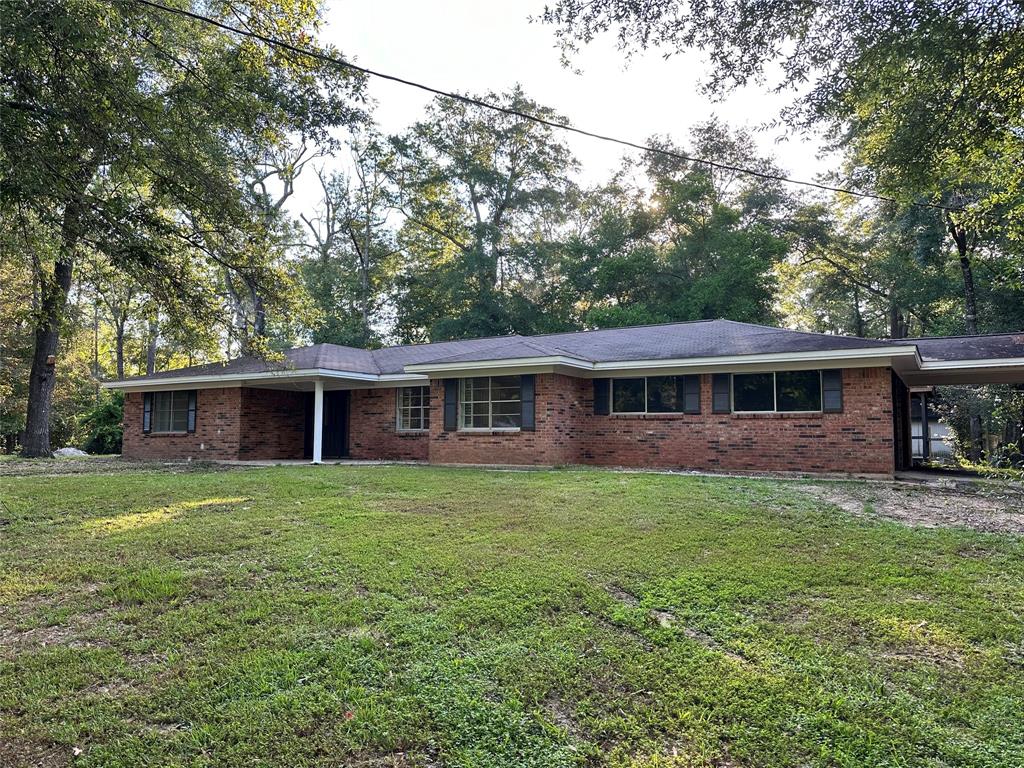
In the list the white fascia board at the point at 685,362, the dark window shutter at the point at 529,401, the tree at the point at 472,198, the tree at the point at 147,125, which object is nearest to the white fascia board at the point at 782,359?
the white fascia board at the point at 685,362

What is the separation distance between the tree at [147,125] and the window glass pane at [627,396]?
8702 mm

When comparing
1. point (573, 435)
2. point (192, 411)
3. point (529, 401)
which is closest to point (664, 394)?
point (573, 435)

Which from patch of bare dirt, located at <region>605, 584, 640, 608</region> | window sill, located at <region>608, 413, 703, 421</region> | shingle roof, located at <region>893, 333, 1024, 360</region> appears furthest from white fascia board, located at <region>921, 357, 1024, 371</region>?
patch of bare dirt, located at <region>605, 584, 640, 608</region>

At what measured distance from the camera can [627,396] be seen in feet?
45.3

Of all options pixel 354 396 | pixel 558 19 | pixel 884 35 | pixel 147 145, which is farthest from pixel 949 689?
pixel 354 396

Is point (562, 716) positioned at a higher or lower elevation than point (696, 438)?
lower

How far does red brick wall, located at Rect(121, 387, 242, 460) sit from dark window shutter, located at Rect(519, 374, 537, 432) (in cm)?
808

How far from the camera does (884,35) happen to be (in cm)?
557

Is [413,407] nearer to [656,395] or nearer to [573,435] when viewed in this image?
[573,435]

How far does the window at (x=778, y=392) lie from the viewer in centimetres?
1173

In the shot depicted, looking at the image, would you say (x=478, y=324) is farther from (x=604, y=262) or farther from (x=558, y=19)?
(x=558, y=19)

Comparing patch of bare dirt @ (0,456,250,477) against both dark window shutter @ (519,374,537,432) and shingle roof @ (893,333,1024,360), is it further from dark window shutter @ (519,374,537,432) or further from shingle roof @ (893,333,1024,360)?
shingle roof @ (893,333,1024,360)

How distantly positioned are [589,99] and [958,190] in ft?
52.0

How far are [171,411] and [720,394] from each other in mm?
15177
